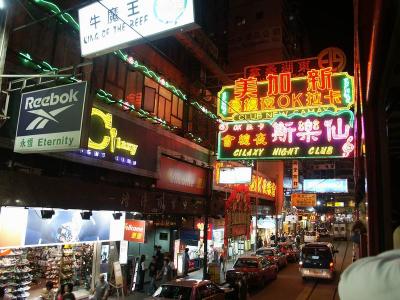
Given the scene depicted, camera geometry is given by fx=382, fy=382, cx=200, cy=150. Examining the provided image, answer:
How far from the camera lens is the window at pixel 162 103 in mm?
19723

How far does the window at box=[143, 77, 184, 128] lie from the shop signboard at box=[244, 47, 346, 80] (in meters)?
4.57

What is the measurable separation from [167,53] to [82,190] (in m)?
11.8

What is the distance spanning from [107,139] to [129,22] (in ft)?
26.7

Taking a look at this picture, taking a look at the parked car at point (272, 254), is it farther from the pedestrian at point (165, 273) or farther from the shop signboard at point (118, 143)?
the shop signboard at point (118, 143)

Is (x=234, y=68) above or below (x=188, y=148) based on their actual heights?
above

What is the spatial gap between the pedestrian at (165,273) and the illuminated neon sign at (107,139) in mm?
6350

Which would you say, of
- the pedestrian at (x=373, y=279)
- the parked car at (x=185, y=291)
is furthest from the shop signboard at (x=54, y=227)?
the pedestrian at (x=373, y=279)

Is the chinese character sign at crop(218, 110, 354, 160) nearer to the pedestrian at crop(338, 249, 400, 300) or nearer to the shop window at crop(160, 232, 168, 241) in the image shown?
the shop window at crop(160, 232, 168, 241)

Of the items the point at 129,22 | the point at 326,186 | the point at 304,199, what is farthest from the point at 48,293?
the point at 326,186

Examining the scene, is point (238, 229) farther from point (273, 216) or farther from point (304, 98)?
point (273, 216)

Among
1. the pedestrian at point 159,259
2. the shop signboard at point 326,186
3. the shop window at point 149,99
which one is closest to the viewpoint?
the shop window at point 149,99

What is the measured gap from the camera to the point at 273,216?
4566 centimetres

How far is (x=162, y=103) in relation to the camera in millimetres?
21141

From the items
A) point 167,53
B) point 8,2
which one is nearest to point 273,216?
point 167,53
